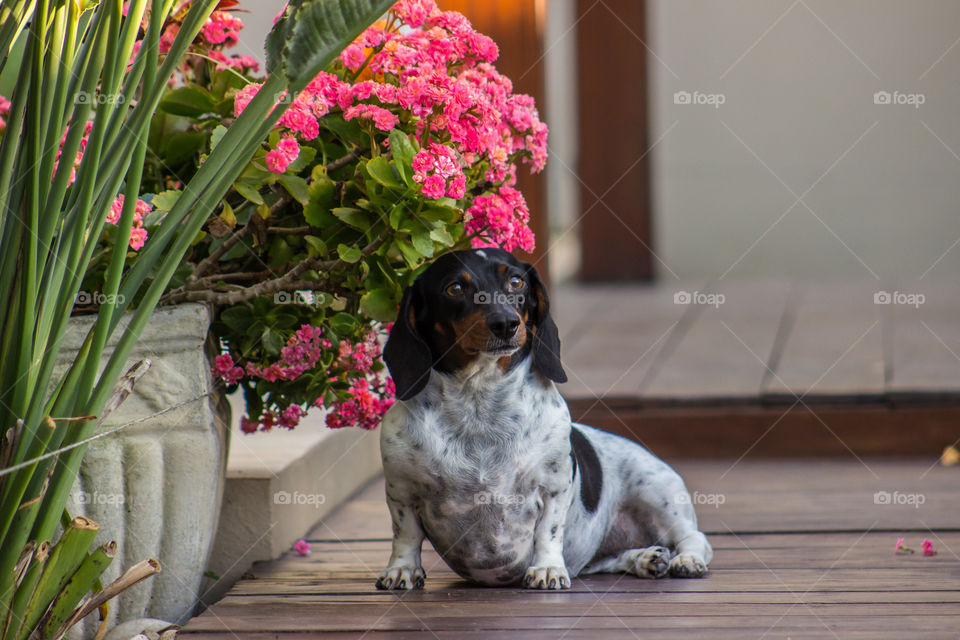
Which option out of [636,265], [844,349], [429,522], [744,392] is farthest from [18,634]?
[636,265]

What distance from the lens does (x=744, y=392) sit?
13.1 ft

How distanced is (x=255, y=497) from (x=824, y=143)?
5.88 meters

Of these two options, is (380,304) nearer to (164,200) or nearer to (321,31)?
(164,200)

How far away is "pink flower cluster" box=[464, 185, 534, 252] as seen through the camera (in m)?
2.49

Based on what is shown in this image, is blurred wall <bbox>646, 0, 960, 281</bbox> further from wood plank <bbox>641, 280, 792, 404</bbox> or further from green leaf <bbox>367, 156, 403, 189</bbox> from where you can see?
green leaf <bbox>367, 156, 403, 189</bbox>

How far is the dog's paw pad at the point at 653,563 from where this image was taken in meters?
2.50

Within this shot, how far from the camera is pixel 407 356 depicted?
2330mm
